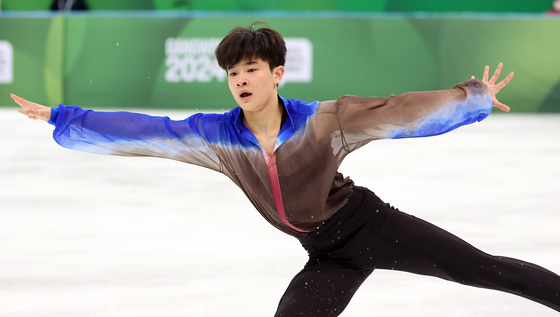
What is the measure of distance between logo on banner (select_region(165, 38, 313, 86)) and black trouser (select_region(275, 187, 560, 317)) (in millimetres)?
7849

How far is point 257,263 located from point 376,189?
2.13m

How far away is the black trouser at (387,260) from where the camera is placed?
2438mm

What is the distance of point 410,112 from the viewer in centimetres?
229

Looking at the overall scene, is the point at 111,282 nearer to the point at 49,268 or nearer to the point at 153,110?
the point at 49,268

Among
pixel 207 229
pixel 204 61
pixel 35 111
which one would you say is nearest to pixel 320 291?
pixel 35 111

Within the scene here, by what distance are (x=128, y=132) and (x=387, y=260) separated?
106cm

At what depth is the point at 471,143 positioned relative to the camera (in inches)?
314

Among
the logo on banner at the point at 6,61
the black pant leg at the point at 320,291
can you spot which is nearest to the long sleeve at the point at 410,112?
the black pant leg at the point at 320,291

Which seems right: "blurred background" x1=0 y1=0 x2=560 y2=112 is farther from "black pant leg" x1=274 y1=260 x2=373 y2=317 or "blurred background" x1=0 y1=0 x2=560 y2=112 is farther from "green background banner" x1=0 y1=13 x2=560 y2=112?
"black pant leg" x1=274 y1=260 x2=373 y2=317

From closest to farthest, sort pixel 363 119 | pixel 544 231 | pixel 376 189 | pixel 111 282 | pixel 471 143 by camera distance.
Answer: pixel 363 119 → pixel 111 282 → pixel 544 231 → pixel 376 189 → pixel 471 143

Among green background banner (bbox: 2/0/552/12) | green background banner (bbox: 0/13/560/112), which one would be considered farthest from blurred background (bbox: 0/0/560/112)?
green background banner (bbox: 2/0/552/12)

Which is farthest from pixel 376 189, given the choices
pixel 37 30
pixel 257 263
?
pixel 37 30

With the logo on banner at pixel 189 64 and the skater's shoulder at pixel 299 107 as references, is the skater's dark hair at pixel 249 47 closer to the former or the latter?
the skater's shoulder at pixel 299 107

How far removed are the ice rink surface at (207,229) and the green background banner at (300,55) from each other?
263 centimetres
